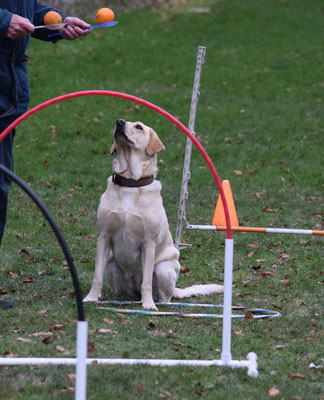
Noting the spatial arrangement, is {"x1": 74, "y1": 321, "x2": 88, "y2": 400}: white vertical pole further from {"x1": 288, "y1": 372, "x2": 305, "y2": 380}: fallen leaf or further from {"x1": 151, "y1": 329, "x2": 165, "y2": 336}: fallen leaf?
{"x1": 151, "y1": 329, "x2": 165, "y2": 336}: fallen leaf

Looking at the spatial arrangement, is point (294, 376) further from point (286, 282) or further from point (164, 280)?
point (286, 282)

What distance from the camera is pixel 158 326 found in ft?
17.8

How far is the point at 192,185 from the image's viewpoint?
11352 mm

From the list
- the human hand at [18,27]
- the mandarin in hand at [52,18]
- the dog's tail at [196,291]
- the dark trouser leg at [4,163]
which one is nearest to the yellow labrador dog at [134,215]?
the dog's tail at [196,291]

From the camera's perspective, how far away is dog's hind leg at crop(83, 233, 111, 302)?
19.8 feet

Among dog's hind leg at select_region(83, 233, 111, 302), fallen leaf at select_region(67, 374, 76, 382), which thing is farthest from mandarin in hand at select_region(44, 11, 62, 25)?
fallen leaf at select_region(67, 374, 76, 382)

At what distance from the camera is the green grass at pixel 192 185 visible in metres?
4.69

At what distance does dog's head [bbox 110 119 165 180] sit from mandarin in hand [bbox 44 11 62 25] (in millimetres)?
953

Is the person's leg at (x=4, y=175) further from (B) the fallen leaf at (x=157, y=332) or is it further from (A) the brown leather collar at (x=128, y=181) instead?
(B) the fallen leaf at (x=157, y=332)

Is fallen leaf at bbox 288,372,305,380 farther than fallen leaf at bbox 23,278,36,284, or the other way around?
fallen leaf at bbox 23,278,36,284

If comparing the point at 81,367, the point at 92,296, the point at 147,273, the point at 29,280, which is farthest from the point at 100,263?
the point at 81,367

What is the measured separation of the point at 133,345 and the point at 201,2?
71.4ft

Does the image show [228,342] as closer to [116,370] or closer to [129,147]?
[116,370]

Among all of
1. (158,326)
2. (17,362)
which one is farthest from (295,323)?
(17,362)
